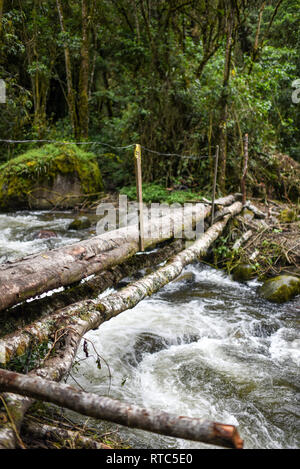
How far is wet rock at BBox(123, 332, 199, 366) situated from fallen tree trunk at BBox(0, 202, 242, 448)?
0.82m

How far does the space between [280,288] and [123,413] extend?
457cm

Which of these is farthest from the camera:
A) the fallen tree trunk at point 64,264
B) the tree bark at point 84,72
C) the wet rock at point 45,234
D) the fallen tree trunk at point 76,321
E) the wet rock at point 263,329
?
the tree bark at point 84,72

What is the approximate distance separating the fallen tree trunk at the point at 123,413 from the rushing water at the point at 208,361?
124cm

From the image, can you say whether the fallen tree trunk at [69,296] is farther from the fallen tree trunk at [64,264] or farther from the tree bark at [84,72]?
the tree bark at [84,72]

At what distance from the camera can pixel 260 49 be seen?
11047 mm

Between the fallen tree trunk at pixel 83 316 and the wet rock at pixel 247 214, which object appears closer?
the fallen tree trunk at pixel 83 316

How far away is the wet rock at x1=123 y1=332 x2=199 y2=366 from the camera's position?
3.91 meters

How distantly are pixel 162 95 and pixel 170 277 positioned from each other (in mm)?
7985

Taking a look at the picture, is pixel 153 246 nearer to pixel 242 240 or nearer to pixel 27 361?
pixel 242 240

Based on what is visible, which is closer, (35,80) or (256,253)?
(256,253)

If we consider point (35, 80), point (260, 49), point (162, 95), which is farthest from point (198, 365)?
point (35, 80)

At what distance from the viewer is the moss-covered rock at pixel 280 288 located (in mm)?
5496

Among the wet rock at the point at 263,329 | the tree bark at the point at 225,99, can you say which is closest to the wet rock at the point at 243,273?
the wet rock at the point at 263,329

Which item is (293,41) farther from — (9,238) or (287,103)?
(9,238)
